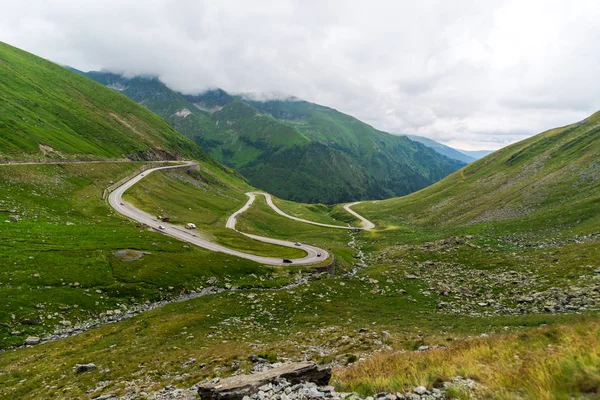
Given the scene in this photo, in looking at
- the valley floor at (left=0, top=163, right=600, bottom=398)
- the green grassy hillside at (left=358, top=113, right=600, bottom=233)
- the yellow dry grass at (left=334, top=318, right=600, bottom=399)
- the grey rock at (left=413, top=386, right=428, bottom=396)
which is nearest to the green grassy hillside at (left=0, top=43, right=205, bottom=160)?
the valley floor at (left=0, top=163, right=600, bottom=398)

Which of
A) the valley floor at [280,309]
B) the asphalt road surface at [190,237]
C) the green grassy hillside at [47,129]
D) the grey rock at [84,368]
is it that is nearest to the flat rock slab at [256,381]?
the valley floor at [280,309]

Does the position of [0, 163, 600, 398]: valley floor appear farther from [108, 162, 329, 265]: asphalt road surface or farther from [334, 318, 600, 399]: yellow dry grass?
[108, 162, 329, 265]: asphalt road surface

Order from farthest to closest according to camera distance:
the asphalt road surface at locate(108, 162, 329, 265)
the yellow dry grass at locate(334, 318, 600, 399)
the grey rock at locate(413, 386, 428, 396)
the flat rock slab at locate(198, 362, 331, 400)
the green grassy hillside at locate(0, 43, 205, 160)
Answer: the green grassy hillside at locate(0, 43, 205, 160), the asphalt road surface at locate(108, 162, 329, 265), the flat rock slab at locate(198, 362, 331, 400), the grey rock at locate(413, 386, 428, 396), the yellow dry grass at locate(334, 318, 600, 399)

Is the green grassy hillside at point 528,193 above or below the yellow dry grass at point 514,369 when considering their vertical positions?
above

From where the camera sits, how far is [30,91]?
185250 millimetres

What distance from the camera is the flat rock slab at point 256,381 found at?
1201 cm

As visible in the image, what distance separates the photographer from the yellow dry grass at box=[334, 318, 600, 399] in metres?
7.69

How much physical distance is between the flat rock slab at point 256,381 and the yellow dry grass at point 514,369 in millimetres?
1105

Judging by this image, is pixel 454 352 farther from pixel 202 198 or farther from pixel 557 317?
pixel 202 198

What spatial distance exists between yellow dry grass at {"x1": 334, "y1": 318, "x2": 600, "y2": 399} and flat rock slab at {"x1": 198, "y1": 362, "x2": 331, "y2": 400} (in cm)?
111

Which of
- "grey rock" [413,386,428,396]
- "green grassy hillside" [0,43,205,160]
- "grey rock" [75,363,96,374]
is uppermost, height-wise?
"green grassy hillside" [0,43,205,160]

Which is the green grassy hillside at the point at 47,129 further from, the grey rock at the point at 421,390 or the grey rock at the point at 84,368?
the grey rock at the point at 421,390

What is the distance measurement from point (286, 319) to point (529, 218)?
8111cm

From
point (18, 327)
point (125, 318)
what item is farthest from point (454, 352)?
point (18, 327)
